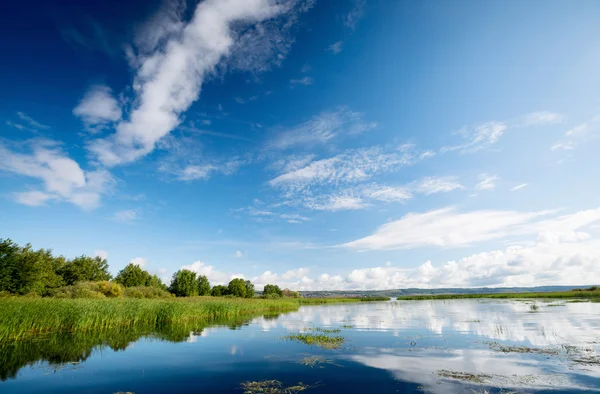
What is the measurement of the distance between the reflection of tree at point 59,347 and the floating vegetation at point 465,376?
1602cm

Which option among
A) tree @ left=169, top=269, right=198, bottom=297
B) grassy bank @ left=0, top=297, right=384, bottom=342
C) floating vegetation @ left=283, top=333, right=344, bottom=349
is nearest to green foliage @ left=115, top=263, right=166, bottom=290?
tree @ left=169, top=269, right=198, bottom=297

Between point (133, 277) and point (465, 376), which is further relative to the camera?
point (133, 277)

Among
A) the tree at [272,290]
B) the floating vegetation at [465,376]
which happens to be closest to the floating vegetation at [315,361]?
the floating vegetation at [465,376]

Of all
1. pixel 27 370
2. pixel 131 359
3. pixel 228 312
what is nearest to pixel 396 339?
pixel 131 359

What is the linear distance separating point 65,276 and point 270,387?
327 ft

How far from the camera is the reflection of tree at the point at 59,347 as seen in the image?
544 inches

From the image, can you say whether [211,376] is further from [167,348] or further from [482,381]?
[482,381]

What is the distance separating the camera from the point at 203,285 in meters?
123

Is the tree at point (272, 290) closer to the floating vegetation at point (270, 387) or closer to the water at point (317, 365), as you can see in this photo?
the water at point (317, 365)

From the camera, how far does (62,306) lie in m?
23.6

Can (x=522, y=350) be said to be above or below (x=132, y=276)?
below

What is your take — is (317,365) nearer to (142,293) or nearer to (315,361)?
(315,361)

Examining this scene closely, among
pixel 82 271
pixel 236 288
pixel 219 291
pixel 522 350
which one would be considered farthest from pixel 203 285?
pixel 522 350

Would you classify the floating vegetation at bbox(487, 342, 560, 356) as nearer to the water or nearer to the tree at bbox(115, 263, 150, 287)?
the water
